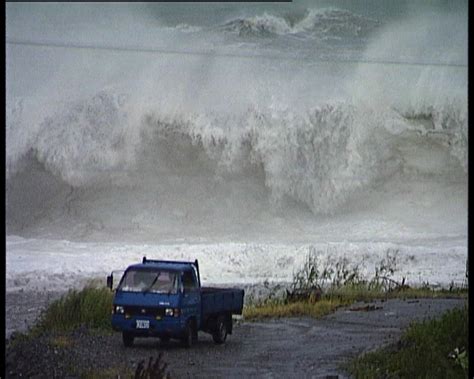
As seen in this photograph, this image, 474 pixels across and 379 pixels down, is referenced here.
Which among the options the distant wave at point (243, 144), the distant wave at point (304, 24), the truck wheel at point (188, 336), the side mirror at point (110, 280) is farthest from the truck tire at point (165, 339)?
the distant wave at point (304, 24)

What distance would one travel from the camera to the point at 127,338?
6301mm

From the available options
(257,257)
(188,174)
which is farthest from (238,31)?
(257,257)

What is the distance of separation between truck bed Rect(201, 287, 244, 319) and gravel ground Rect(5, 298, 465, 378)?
0.12 m

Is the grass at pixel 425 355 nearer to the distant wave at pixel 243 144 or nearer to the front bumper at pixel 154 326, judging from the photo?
the distant wave at pixel 243 144

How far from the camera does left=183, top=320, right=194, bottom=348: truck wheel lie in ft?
20.7

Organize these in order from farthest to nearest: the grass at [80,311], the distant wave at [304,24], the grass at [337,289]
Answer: the grass at [337,289] < the distant wave at [304,24] < the grass at [80,311]

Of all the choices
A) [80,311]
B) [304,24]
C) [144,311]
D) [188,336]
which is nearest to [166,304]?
[144,311]

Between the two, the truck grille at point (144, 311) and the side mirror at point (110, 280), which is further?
the side mirror at point (110, 280)

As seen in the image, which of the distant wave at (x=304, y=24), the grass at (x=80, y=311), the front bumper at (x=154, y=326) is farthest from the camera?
the distant wave at (x=304, y=24)

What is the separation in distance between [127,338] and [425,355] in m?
1.89

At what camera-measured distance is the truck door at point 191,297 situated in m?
6.32

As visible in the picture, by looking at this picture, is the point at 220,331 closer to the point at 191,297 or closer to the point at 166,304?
the point at 191,297

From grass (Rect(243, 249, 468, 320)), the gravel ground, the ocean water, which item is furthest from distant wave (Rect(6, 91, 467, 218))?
the gravel ground

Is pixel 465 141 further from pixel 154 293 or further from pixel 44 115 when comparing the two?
pixel 44 115
